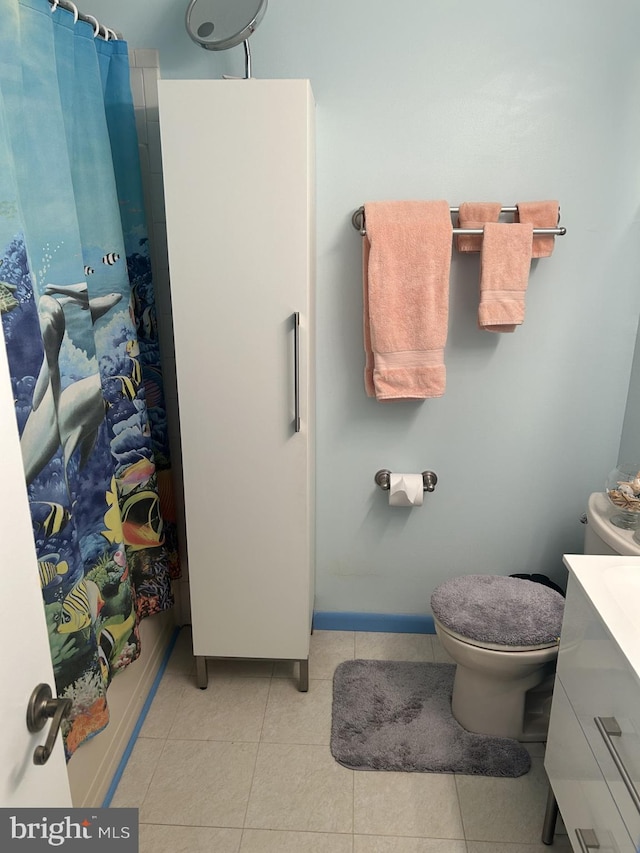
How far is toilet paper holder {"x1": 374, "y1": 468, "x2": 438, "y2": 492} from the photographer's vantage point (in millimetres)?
2264

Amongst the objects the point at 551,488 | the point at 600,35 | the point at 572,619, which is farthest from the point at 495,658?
the point at 600,35

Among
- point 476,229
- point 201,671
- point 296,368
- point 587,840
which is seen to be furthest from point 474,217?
point 201,671

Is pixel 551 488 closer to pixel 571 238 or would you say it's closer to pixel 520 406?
pixel 520 406

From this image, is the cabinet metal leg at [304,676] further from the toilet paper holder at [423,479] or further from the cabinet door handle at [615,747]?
the cabinet door handle at [615,747]

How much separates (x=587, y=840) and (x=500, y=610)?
648 mm

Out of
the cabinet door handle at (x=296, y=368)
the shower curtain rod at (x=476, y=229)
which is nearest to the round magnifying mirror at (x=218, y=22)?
the shower curtain rod at (x=476, y=229)

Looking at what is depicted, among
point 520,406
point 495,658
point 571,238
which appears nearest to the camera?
point 495,658

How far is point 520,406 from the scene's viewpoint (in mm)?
2197

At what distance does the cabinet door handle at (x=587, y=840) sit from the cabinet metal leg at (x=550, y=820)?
230 mm

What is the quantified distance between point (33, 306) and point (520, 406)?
1589mm

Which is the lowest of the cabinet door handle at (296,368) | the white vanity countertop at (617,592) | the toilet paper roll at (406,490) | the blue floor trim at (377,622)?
the blue floor trim at (377,622)

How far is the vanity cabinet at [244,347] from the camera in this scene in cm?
168

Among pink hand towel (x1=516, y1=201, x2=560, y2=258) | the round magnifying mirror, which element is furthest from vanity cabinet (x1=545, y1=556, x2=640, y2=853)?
the round magnifying mirror

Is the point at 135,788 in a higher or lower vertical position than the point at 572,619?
lower
